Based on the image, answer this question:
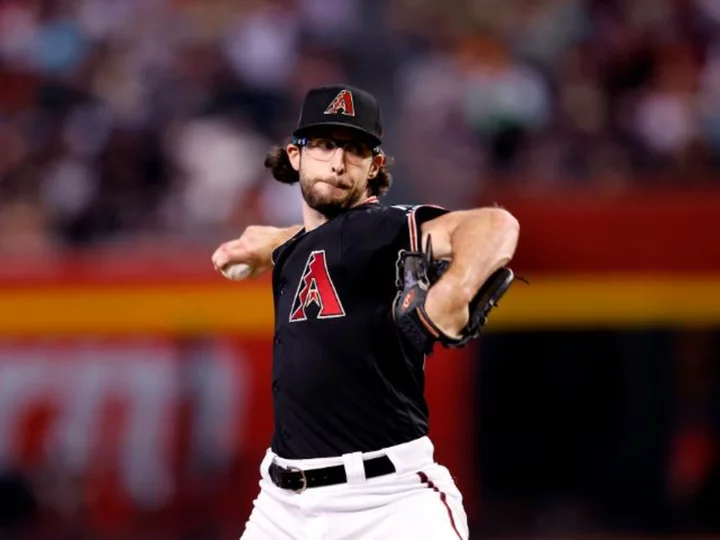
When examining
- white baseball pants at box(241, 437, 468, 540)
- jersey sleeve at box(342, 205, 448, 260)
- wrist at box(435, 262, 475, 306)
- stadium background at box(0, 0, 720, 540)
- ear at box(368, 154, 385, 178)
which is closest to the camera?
wrist at box(435, 262, 475, 306)

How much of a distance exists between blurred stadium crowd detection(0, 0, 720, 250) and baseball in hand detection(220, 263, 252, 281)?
487 centimetres

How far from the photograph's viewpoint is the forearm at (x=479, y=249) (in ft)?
13.2

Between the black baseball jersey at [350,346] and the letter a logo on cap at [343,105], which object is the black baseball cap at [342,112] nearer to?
the letter a logo on cap at [343,105]

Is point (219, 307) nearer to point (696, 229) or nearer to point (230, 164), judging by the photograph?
point (230, 164)

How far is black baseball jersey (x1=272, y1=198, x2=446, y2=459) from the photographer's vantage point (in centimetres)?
447

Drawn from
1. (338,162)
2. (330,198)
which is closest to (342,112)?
(338,162)

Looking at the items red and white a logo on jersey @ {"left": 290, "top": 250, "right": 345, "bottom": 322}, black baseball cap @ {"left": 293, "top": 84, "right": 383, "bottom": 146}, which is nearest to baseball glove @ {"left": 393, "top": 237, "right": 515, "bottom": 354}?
red and white a logo on jersey @ {"left": 290, "top": 250, "right": 345, "bottom": 322}

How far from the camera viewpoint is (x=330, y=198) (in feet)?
15.2

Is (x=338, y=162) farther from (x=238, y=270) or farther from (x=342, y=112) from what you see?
(x=238, y=270)

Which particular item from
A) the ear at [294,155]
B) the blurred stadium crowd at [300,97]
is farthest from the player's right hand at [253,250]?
A: the blurred stadium crowd at [300,97]

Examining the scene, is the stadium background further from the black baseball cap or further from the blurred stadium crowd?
the black baseball cap

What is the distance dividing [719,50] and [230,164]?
4795 mm

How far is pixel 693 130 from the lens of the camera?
11781mm

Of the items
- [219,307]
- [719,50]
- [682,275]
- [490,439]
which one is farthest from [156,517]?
[719,50]
